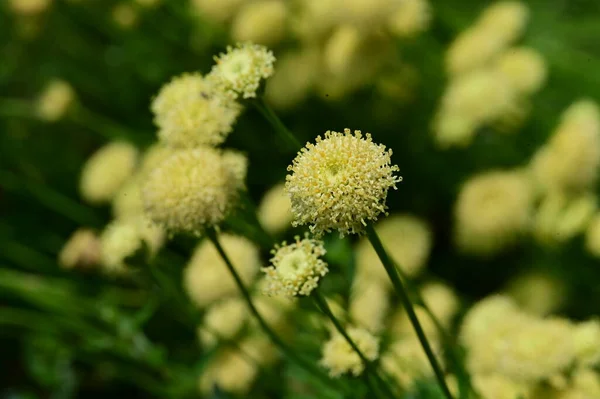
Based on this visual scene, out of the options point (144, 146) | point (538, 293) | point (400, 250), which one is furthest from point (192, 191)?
point (144, 146)

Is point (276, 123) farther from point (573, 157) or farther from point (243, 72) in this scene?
point (573, 157)

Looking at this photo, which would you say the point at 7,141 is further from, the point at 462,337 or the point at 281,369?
the point at 462,337

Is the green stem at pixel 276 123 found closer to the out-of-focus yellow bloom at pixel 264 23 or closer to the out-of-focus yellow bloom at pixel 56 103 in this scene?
the out-of-focus yellow bloom at pixel 264 23

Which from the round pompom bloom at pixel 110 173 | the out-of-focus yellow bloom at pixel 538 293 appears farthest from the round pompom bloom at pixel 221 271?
the out-of-focus yellow bloom at pixel 538 293

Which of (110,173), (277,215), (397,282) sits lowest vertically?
(397,282)

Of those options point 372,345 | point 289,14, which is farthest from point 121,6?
point 372,345

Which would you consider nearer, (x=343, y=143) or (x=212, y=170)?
(x=343, y=143)
